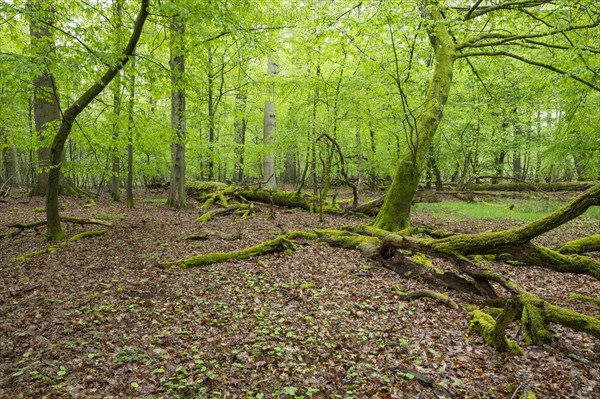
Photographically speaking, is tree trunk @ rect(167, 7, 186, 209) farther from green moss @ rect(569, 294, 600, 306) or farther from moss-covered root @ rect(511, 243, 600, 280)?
green moss @ rect(569, 294, 600, 306)

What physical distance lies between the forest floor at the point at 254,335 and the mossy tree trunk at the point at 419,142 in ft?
5.82

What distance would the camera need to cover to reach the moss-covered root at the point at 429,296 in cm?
548

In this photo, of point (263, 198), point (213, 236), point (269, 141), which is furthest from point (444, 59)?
point (269, 141)

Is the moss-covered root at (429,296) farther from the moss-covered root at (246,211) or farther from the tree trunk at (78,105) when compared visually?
the moss-covered root at (246,211)

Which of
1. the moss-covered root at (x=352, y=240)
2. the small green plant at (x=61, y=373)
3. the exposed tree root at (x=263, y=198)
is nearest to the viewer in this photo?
the small green plant at (x=61, y=373)

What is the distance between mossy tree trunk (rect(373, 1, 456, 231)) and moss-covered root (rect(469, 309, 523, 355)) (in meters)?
4.38

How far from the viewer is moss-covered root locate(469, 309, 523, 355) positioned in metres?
4.09

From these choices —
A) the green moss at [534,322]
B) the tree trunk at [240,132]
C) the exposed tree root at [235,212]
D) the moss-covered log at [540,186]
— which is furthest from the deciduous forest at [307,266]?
the tree trunk at [240,132]

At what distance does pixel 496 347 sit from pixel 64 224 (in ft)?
41.3

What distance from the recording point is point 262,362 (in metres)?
4.21

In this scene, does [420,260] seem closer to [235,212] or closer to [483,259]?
[483,259]

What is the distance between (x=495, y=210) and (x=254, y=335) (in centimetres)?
1429

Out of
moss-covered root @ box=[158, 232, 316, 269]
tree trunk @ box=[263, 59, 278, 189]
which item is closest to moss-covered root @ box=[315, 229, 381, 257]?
moss-covered root @ box=[158, 232, 316, 269]

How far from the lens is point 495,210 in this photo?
50.0 ft
